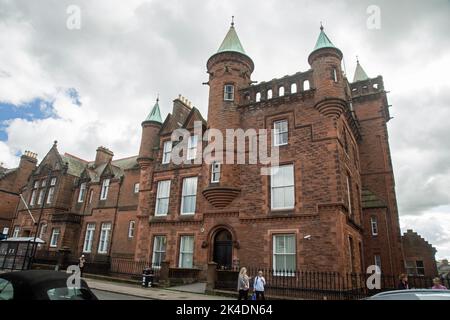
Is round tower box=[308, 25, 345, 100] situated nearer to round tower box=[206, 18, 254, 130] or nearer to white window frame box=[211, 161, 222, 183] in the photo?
round tower box=[206, 18, 254, 130]

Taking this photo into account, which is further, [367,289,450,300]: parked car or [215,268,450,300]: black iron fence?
[215,268,450,300]: black iron fence

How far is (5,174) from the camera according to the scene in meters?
41.8

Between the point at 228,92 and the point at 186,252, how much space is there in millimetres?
11817

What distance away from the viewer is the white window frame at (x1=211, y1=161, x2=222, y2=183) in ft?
66.0

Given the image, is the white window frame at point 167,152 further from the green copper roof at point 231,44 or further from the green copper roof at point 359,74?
the green copper roof at point 359,74

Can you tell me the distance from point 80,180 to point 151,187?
16656mm

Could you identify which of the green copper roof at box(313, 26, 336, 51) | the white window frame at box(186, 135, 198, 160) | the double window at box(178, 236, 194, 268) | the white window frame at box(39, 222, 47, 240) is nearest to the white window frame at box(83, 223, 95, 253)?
the white window frame at box(39, 222, 47, 240)

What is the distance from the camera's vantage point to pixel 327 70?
18438 millimetres

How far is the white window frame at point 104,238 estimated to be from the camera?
→ 30737 millimetres

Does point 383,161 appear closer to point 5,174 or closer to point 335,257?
point 335,257

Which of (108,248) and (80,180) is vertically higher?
(80,180)

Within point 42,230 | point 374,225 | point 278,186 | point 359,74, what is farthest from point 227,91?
point 42,230
